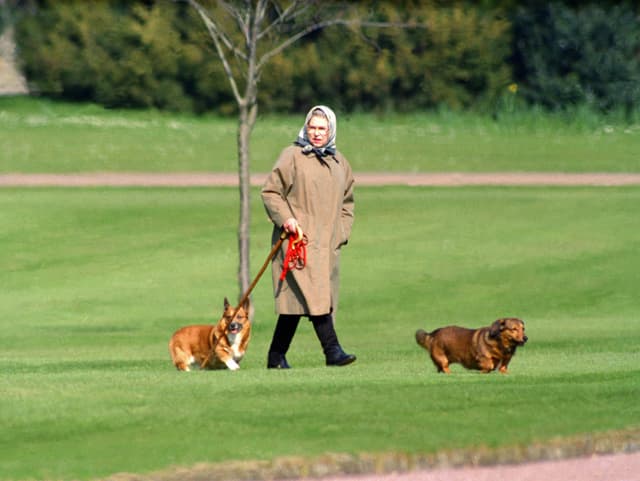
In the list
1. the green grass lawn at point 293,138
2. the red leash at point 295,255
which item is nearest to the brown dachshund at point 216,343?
the red leash at point 295,255

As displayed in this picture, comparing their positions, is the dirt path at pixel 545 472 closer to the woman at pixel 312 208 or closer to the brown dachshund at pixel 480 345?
the brown dachshund at pixel 480 345

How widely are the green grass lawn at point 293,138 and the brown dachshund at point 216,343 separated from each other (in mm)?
22788

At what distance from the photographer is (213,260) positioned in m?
24.3

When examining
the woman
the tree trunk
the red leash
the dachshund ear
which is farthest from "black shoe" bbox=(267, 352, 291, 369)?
the tree trunk

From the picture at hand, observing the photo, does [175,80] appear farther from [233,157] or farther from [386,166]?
[386,166]

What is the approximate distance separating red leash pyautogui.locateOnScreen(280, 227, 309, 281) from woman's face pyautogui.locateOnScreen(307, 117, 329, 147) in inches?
27.3

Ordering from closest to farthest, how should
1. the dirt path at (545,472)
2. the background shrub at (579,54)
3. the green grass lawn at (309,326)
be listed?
the dirt path at (545,472)
the green grass lawn at (309,326)
the background shrub at (579,54)

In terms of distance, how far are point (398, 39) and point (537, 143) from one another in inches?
251

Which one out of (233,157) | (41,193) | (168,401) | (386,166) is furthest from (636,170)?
(168,401)

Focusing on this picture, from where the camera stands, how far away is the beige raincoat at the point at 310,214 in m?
11.4

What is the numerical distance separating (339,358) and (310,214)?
4.49ft

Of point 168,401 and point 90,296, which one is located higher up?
point 168,401

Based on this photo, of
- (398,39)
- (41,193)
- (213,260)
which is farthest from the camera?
(398,39)

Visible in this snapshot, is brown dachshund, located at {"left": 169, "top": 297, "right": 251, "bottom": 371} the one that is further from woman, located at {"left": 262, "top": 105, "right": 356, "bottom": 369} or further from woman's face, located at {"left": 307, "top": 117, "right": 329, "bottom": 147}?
woman's face, located at {"left": 307, "top": 117, "right": 329, "bottom": 147}
